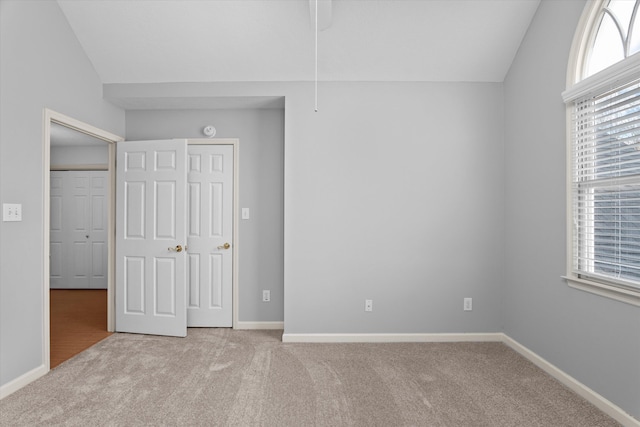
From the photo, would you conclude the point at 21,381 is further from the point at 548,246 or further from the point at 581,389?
the point at 548,246

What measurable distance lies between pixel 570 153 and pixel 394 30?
1697mm

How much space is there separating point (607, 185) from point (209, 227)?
11.2ft

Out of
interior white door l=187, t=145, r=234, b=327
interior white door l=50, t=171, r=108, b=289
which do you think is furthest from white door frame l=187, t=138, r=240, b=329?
interior white door l=50, t=171, r=108, b=289

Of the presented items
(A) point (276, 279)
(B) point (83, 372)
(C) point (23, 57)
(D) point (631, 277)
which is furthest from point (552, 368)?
(C) point (23, 57)

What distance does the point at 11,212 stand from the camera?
2.40 m

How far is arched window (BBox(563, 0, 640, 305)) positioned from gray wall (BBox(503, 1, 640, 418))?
0.09 m

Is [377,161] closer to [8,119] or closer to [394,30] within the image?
[394,30]

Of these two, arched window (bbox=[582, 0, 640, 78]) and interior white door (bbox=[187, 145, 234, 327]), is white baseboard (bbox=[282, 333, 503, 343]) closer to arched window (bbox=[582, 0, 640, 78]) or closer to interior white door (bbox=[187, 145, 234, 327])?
interior white door (bbox=[187, 145, 234, 327])

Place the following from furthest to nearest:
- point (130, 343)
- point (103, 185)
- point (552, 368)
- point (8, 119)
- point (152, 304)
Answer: point (103, 185), point (152, 304), point (130, 343), point (552, 368), point (8, 119)

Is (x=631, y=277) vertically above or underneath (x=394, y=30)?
underneath

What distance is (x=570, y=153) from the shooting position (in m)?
2.52

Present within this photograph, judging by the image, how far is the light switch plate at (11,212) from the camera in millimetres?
2350

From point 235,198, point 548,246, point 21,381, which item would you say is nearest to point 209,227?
point 235,198

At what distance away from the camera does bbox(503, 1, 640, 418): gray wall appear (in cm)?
214
